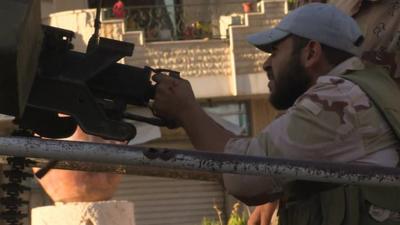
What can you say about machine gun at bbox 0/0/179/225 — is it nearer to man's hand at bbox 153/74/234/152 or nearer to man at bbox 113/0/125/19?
man's hand at bbox 153/74/234/152

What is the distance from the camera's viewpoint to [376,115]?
2842mm

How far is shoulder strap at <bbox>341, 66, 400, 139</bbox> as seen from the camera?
2.86 metres

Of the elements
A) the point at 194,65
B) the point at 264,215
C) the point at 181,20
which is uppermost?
the point at 264,215

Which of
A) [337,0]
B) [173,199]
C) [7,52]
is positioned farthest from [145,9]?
[7,52]

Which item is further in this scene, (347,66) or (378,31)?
(378,31)

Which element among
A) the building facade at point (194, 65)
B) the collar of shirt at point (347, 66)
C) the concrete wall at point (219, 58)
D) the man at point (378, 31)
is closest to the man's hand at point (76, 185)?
the man at point (378, 31)

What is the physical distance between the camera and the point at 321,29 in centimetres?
301

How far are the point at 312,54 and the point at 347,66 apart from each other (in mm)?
107

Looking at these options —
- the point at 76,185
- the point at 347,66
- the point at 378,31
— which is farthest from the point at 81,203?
the point at 347,66

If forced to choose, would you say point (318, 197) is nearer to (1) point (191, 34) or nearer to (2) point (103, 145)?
(2) point (103, 145)

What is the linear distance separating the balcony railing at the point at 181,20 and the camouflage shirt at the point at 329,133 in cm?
1495

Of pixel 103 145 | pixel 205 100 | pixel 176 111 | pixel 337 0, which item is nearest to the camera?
pixel 103 145

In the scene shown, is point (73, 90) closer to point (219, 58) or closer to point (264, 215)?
point (264, 215)

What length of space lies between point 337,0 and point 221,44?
553 inches
